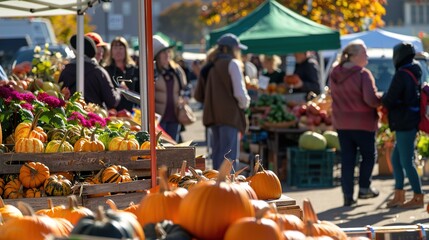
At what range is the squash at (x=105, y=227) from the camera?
3.45 meters

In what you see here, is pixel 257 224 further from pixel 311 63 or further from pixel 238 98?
pixel 311 63

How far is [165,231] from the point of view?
12.3ft

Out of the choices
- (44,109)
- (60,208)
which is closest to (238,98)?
(44,109)

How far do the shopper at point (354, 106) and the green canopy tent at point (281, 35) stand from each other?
12.8 ft

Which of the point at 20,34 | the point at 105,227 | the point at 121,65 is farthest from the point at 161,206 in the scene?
the point at 20,34

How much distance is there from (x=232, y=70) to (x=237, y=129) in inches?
30.2

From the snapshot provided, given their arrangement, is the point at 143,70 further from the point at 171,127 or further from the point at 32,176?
the point at 171,127

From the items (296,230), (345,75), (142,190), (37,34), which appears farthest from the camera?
(37,34)

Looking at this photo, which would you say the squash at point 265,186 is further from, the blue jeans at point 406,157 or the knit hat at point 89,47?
the blue jeans at point 406,157

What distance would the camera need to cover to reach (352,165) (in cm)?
1189

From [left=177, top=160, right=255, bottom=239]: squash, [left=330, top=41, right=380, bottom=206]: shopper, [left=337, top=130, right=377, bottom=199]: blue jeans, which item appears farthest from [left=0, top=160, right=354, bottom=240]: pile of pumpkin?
[left=337, top=130, right=377, bottom=199]: blue jeans

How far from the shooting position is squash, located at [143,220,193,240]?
368 centimetres

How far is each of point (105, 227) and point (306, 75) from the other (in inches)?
548

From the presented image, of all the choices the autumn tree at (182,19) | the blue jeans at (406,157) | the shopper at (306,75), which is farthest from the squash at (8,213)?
the autumn tree at (182,19)
